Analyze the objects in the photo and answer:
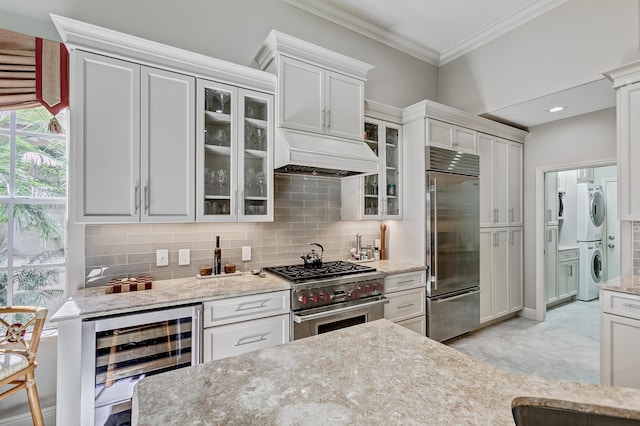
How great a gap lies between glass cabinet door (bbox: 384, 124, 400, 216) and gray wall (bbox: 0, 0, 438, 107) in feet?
1.83

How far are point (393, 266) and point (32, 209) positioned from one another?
296 centimetres

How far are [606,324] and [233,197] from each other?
119 inches

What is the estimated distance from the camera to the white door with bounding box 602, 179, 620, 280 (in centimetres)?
538

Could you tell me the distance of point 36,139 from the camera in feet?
7.06

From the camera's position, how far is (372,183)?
3.27 metres

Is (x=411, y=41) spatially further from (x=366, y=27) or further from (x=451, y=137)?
(x=451, y=137)

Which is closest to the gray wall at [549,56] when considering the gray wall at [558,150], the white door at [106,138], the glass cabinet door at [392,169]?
the gray wall at [558,150]

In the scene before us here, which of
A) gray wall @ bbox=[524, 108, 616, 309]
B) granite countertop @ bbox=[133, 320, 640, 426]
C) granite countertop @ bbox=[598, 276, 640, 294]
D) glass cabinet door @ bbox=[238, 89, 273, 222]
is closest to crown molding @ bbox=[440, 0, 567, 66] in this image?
gray wall @ bbox=[524, 108, 616, 309]

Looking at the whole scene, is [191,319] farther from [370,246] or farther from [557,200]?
[557,200]

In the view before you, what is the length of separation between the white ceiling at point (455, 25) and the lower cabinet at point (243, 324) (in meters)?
2.86

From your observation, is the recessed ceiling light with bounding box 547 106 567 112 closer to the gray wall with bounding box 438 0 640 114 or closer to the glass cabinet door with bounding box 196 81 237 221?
the gray wall with bounding box 438 0 640 114

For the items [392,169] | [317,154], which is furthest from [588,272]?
[317,154]

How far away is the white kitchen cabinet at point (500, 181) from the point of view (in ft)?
12.5

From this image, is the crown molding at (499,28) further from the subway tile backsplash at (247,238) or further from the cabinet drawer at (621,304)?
the cabinet drawer at (621,304)
